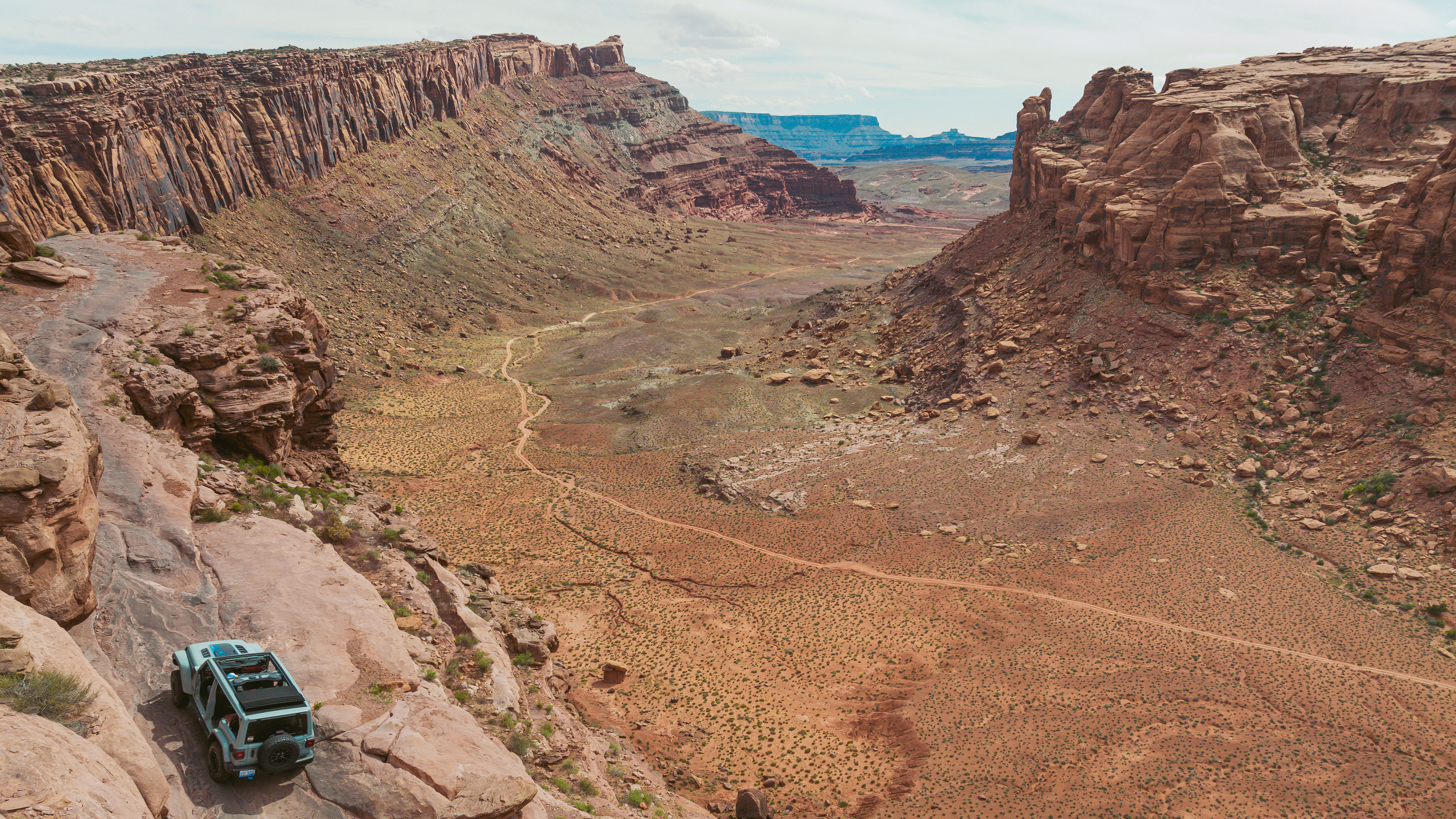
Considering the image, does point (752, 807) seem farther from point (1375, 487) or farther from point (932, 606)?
point (1375, 487)

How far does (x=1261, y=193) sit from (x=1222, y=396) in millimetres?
14069

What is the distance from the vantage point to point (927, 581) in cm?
3612

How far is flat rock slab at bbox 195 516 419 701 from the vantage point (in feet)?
59.4

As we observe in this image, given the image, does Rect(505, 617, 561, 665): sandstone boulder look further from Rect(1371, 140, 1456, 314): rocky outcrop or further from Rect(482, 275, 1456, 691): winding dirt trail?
Rect(1371, 140, 1456, 314): rocky outcrop

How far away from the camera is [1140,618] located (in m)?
32.1

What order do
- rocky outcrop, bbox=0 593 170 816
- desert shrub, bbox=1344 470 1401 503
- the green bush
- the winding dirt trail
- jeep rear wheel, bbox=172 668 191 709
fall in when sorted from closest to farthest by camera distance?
the green bush
rocky outcrop, bbox=0 593 170 816
jeep rear wheel, bbox=172 668 191 709
the winding dirt trail
desert shrub, bbox=1344 470 1401 503

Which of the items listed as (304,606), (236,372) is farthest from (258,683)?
(236,372)

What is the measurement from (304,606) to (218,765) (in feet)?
19.0

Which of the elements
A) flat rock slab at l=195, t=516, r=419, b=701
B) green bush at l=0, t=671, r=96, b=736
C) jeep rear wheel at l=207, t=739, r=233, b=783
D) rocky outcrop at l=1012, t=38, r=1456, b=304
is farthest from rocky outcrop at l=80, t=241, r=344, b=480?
rocky outcrop at l=1012, t=38, r=1456, b=304

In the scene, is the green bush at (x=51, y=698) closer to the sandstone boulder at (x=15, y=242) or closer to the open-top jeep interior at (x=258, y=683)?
the open-top jeep interior at (x=258, y=683)

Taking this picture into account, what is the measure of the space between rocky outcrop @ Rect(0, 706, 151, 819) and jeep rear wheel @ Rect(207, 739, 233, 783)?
1553mm

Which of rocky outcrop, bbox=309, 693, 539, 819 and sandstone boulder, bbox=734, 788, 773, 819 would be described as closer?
rocky outcrop, bbox=309, 693, 539, 819

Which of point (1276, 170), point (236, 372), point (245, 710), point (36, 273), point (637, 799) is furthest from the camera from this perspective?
point (1276, 170)

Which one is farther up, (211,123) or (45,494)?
(211,123)
